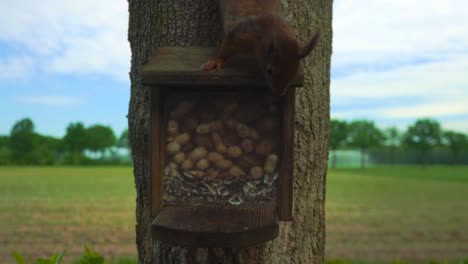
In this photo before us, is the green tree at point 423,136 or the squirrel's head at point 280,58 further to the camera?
the green tree at point 423,136

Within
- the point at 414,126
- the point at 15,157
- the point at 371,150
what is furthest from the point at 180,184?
the point at 414,126

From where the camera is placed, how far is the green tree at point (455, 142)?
50938mm

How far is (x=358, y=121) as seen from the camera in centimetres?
5219

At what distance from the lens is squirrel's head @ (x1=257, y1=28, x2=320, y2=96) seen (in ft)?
4.66

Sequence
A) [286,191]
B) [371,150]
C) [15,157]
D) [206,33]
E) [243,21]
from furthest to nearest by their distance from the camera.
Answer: [371,150], [15,157], [206,33], [286,191], [243,21]

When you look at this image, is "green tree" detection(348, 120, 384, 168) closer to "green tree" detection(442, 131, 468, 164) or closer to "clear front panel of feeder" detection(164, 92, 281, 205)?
"green tree" detection(442, 131, 468, 164)

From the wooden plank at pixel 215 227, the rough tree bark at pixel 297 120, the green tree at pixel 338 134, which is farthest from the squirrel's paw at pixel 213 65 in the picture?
the green tree at pixel 338 134

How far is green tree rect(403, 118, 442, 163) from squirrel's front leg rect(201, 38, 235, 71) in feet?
175

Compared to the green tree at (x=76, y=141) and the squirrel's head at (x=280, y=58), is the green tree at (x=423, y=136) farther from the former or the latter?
the squirrel's head at (x=280, y=58)

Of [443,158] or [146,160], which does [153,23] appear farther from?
[443,158]

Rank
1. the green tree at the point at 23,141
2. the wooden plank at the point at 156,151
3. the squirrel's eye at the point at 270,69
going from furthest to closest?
1. the green tree at the point at 23,141
2. the wooden plank at the point at 156,151
3. the squirrel's eye at the point at 270,69

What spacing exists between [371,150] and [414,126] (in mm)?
6965

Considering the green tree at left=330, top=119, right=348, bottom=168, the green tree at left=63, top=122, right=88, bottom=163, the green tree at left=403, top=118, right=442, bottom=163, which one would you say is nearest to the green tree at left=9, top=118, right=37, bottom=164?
the green tree at left=63, top=122, right=88, bottom=163

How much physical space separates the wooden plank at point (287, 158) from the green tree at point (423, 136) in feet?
174
